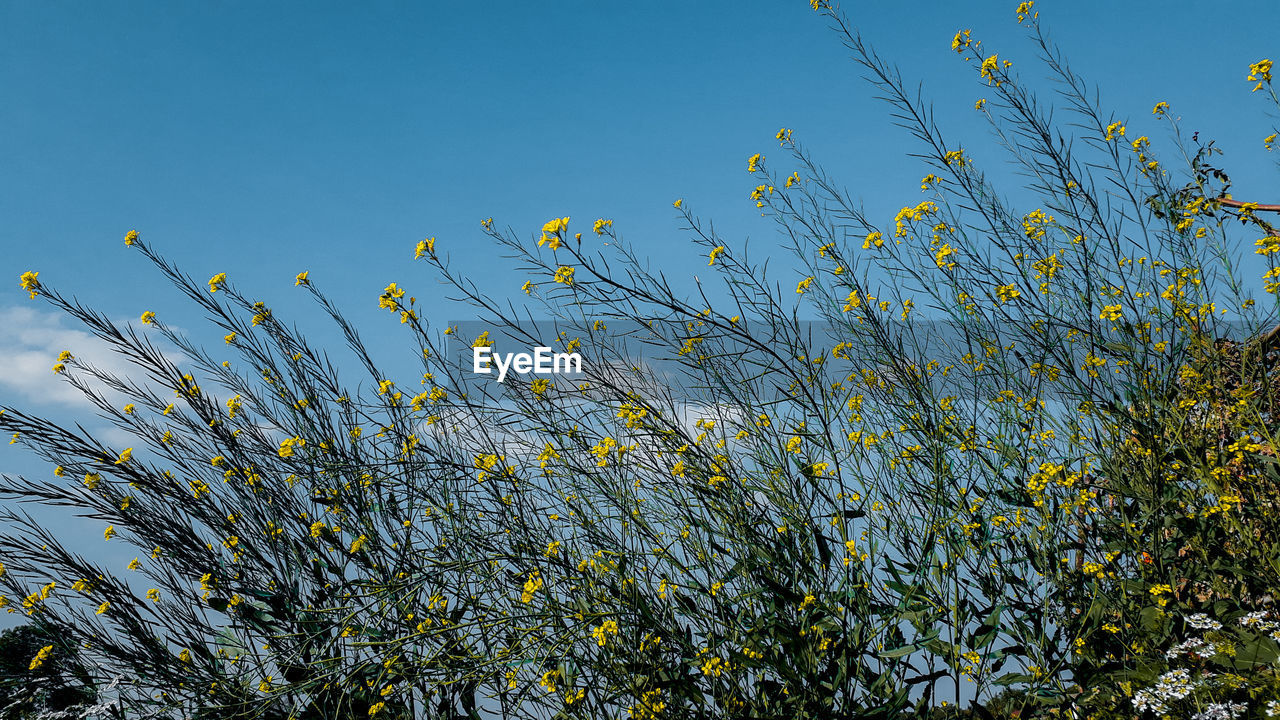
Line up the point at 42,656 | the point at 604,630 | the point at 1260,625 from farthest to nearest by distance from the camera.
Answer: the point at 42,656
the point at 1260,625
the point at 604,630

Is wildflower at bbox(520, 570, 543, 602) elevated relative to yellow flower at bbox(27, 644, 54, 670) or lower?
elevated

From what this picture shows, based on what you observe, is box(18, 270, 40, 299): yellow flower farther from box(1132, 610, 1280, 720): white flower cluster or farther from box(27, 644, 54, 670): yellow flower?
box(1132, 610, 1280, 720): white flower cluster

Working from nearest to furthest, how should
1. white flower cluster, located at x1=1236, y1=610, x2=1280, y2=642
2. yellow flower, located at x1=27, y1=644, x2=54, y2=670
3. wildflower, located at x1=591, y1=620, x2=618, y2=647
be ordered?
wildflower, located at x1=591, y1=620, x2=618, y2=647
white flower cluster, located at x1=1236, y1=610, x2=1280, y2=642
yellow flower, located at x1=27, y1=644, x2=54, y2=670

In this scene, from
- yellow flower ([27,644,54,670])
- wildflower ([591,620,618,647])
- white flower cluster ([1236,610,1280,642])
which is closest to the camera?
wildflower ([591,620,618,647])

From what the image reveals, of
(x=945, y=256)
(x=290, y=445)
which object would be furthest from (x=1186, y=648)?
(x=290, y=445)

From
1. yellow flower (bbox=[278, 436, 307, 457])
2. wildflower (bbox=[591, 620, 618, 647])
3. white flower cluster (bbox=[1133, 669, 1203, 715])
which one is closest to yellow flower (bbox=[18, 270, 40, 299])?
yellow flower (bbox=[278, 436, 307, 457])

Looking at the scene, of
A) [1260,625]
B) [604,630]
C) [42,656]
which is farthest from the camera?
[42,656]

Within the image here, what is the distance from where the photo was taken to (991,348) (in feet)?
7.02

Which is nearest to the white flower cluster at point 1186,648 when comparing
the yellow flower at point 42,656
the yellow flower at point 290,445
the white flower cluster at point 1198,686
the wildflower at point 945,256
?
the white flower cluster at point 1198,686

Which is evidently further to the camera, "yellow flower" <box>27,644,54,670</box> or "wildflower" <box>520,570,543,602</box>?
"yellow flower" <box>27,644,54,670</box>

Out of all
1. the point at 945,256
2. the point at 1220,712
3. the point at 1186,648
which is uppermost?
the point at 945,256

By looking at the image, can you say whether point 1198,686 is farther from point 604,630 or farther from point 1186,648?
point 604,630

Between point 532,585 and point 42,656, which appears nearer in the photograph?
point 532,585

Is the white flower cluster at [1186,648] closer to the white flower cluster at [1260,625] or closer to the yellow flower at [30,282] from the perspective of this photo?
the white flower cluster at [1260,625]
